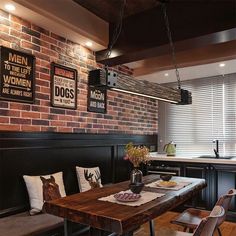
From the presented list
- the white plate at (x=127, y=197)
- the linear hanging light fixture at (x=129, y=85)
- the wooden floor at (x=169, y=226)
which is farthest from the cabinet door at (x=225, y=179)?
the white plate at (x=127, y=197)

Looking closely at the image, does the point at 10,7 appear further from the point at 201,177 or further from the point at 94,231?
the point at 201,177

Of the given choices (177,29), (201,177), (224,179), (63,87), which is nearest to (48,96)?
(63,87)

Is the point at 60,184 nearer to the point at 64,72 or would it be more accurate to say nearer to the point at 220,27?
the point at 64,72

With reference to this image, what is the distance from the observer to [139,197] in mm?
2186

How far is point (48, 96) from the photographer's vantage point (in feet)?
10.5

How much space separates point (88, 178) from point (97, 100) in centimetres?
121

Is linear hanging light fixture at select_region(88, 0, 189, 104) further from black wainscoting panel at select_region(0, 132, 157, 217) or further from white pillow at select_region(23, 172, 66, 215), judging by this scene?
white pillow at select_region(23, 172, 66, 215)

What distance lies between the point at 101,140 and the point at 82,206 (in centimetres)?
203

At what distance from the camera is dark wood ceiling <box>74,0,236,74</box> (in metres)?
2.88

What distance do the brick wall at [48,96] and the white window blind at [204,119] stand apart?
1383 mm

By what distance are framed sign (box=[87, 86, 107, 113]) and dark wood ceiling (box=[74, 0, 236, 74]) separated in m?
0.48

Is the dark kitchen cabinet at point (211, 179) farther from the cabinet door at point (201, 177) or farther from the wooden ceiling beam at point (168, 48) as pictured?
the wooden ceiling beam at point (168, 48)

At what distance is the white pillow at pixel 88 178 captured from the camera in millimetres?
3379

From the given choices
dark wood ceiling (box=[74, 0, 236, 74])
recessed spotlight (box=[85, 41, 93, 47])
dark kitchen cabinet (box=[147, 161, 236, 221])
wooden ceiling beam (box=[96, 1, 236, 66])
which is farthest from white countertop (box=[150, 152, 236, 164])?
recessed spotlight (box=[85, 41, 93, 47])
